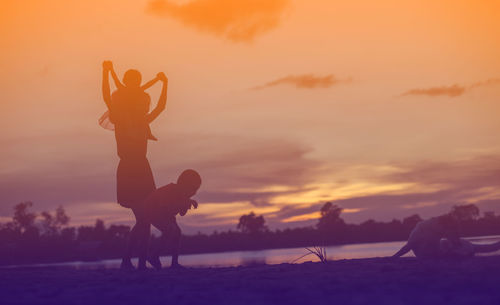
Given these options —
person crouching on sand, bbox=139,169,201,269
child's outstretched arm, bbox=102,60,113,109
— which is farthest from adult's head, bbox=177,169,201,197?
child's outstretched arm, bbox=102,60,113,109

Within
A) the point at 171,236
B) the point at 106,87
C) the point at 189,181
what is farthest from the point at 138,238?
the point at 106,87

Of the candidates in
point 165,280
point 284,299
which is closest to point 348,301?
point 284,299

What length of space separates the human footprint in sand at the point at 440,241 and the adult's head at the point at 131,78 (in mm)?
5622

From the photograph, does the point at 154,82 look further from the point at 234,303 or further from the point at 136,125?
the point at 234,303

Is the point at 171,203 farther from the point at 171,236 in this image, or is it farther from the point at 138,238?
the point at 138,238

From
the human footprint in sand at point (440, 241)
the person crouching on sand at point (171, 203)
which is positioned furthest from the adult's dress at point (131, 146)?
the human footprint in sand at point (440, 241)

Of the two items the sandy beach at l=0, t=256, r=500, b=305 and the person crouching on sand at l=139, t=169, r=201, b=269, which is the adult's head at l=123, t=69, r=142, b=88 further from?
the sandy beach at l=0, t=256, r=500, b=305

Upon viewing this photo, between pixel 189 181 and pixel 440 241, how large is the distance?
14.3ft

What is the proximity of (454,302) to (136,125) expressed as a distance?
7279 mm

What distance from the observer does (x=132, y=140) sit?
35.2ft

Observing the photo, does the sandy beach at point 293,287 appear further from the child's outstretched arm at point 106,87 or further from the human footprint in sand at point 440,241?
the child's outstretched arm at point 106,87

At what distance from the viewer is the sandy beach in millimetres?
5297

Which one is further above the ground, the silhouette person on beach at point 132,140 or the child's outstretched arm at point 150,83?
the child's outstretched arm at point 150,83

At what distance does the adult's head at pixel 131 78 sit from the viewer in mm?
11086
